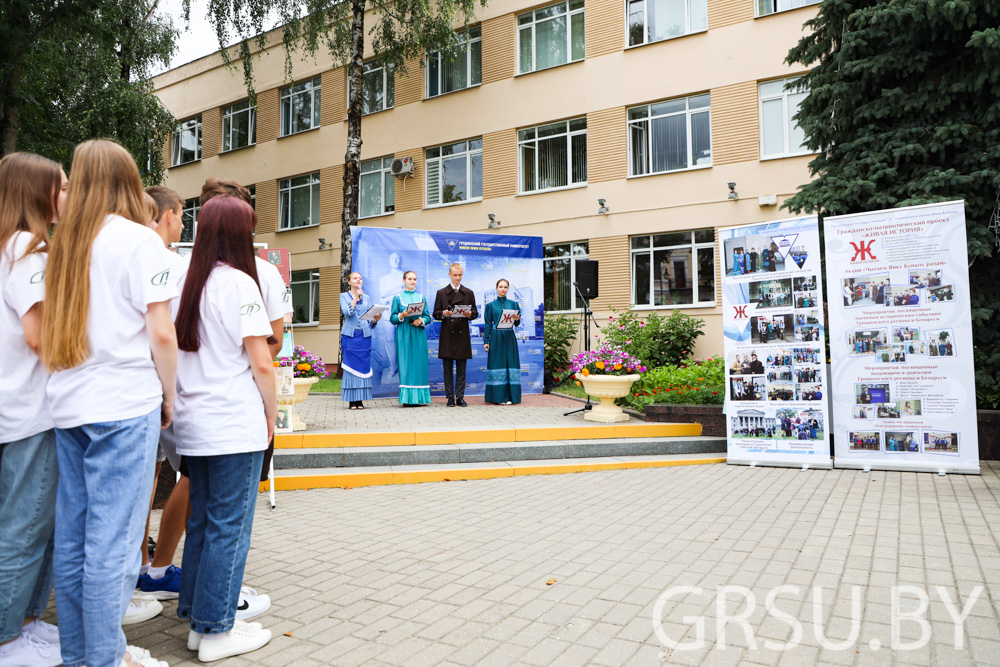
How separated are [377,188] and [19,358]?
19.0 m

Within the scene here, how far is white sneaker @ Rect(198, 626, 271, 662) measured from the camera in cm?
284

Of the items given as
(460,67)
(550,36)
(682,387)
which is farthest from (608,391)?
(460,67)

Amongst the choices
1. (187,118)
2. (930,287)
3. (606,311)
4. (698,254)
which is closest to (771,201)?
(698,254)

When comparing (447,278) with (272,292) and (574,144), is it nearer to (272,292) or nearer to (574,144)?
(574,144)

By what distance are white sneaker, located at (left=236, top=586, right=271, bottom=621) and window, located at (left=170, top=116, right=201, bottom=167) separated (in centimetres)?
2597

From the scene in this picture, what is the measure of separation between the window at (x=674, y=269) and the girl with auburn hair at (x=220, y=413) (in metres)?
13.6

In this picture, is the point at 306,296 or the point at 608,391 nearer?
the point at 608,391

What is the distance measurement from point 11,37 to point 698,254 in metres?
13.5

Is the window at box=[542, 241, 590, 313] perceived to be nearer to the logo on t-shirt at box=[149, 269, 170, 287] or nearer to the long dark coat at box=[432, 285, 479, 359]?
the long dark coat at box=[432, 285, 479, 359]

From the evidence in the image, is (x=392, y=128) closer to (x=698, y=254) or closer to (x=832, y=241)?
(x=698, y=254)

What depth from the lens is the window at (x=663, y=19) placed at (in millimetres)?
15812

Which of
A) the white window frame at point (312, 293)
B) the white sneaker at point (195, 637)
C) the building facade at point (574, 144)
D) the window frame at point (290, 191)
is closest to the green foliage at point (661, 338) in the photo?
the building facade at point (574, 144)

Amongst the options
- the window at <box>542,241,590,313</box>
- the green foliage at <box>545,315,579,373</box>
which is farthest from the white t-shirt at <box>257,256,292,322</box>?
the window at <box>542,241,590,313</box>

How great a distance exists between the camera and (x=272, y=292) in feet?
10.5
